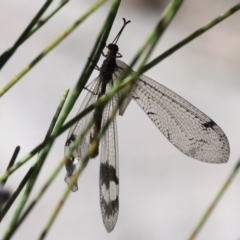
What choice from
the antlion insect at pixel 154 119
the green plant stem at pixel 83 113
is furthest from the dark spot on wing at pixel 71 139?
the green plant stem at pixel 83 113

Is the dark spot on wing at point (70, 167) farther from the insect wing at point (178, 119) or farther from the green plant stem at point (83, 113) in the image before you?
the green plant stem at point (83, 113)

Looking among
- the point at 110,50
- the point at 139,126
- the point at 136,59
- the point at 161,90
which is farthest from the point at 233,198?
the point at 136,59

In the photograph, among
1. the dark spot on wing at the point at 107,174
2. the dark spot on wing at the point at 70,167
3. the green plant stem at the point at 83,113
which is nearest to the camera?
the green plant stem at the point at 83,113

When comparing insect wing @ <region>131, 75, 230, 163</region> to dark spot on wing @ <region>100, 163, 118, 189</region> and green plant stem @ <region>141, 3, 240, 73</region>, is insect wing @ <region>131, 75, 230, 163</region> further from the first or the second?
green plant stem @ <region>141, 3, 240, 73</region>

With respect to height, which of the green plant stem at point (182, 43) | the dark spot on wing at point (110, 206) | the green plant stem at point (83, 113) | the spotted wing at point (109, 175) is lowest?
the dark spot on wing at point (110, 206)

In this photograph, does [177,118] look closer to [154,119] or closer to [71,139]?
[154,119]

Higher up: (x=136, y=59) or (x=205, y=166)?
(x=136, y=59)

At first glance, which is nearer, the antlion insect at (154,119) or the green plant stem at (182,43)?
the green plant stem at (182,43)

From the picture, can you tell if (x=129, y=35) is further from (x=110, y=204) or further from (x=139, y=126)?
(x=110, y=204)

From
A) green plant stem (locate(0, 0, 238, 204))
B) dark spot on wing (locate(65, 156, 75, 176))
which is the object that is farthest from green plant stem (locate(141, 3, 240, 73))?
dark spot on wing (locate(65, 156, 75, 176))
